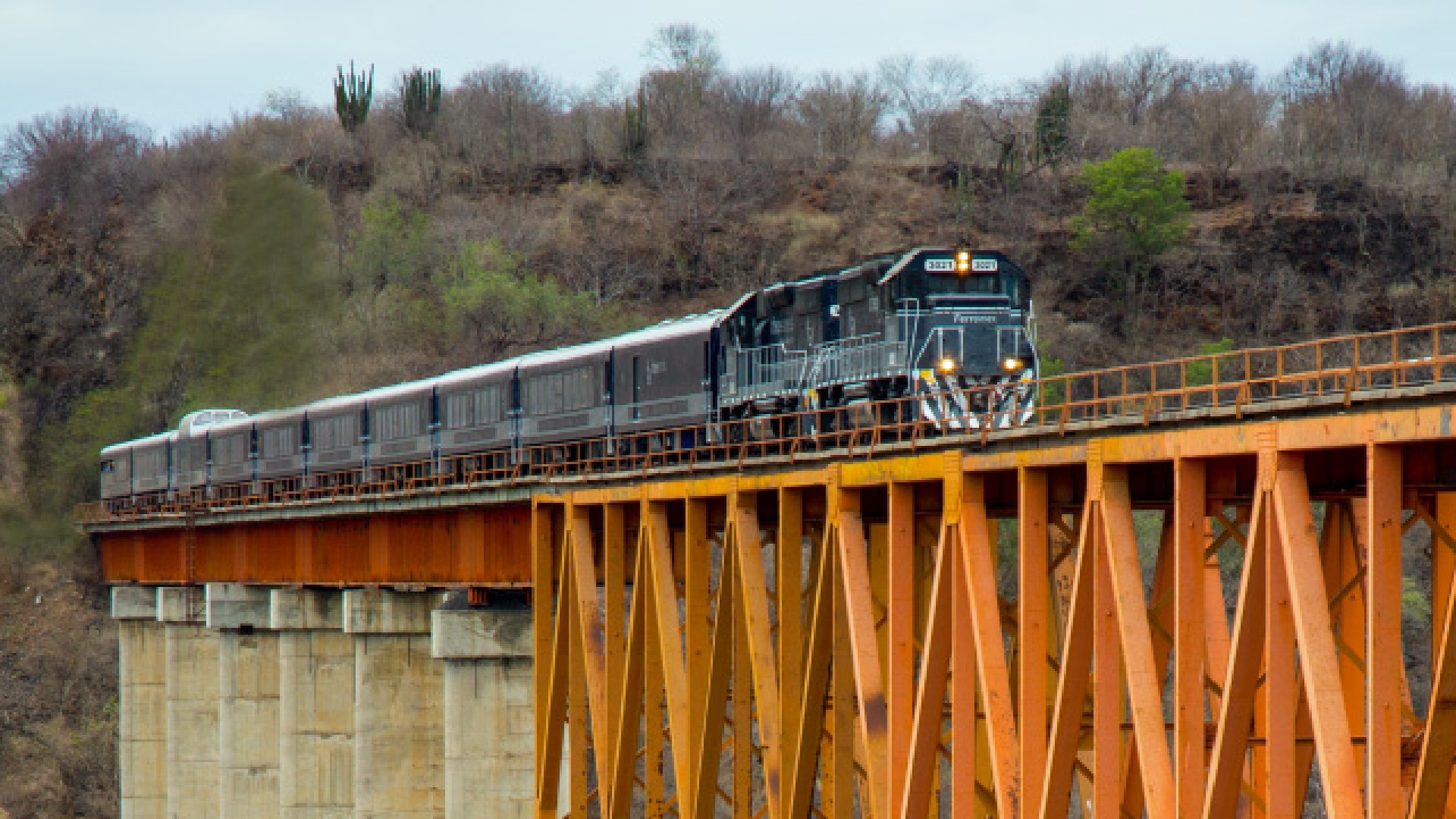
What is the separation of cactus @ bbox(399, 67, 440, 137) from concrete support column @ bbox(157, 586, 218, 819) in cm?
6674

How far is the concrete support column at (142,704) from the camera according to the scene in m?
66.3

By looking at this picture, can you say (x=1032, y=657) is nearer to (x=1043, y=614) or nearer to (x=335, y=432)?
(x=1043, y=614)

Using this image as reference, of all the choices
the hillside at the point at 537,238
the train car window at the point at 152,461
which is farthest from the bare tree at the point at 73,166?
the train car window at the point at 152,461

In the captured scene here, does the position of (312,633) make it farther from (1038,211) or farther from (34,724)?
(1038,211)

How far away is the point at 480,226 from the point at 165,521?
4801cm

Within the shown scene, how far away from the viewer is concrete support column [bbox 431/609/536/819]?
39781 millimetres

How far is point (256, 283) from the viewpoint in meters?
105

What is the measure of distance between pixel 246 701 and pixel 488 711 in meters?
19.1

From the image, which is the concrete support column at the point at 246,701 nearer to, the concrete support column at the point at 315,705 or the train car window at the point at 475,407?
the concrete support column at the point at 315,705

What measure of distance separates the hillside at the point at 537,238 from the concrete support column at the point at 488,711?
3949 centimetres

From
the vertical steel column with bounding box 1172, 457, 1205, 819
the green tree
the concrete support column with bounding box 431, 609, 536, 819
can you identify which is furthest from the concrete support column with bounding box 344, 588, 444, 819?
the green tree

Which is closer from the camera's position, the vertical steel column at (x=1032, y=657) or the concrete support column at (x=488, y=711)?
the vertical steel column at (x=1032, y=657)

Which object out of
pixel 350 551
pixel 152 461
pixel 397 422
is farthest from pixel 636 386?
pixel 152 461

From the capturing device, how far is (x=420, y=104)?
128 meters
